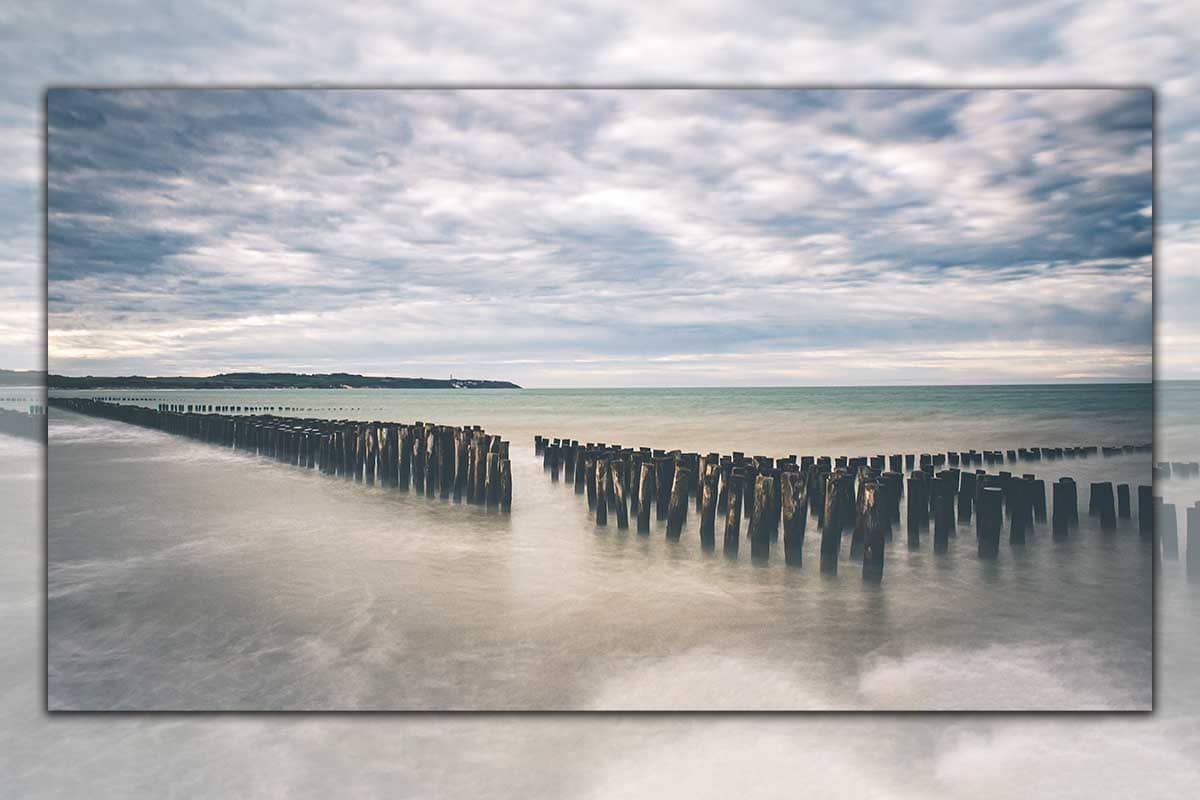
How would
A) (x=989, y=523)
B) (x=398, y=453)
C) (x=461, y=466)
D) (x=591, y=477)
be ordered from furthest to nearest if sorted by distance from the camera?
(x=398, y=453) < (x=461, y=466) < (x=591, y=477) < (x=989, y=523)

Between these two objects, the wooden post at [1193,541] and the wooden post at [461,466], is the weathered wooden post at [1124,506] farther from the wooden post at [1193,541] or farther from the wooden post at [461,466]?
the wooden post at [461,466]

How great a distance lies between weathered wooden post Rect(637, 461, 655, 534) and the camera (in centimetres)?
613

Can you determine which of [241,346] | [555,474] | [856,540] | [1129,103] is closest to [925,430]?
[555,474]

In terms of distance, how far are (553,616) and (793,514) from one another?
2059mm

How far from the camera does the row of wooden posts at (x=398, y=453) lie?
750 cm

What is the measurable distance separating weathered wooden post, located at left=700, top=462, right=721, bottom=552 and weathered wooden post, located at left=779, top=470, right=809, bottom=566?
2.05 feet

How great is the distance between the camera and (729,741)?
9.81 ft

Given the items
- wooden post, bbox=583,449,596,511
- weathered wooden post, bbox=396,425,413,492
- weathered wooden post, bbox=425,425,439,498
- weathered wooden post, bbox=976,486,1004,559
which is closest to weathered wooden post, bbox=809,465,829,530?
weathered wooden post, bbox=976,486,1004,559

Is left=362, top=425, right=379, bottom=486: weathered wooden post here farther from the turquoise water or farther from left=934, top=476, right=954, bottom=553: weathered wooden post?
left=934, top=476, right=954, bottom=553: weathered wooden post

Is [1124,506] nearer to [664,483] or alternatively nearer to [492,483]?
[664,483]

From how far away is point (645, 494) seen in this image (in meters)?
6.27

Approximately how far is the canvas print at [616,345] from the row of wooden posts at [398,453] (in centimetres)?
80

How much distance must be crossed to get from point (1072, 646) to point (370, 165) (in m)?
4.82

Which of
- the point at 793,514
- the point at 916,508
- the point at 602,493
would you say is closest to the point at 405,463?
the point at 602,493
